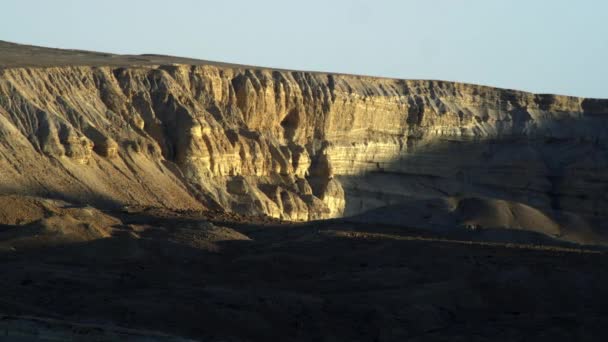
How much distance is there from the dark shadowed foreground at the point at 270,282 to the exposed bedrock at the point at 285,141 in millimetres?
7144

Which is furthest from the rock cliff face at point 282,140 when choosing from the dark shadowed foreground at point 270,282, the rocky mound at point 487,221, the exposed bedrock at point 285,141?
the dark shadowed foreground at point 270,282

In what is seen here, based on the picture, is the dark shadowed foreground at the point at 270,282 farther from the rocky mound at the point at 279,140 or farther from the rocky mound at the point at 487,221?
the rocky mound at the point at 279,140

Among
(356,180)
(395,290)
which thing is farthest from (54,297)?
(356,180)

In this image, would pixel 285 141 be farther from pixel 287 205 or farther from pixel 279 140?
pixel 287 205

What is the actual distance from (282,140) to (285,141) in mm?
254

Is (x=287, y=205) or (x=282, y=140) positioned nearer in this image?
(x=287, y=205)

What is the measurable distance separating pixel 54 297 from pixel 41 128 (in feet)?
93.6

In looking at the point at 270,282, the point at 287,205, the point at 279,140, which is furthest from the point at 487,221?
the point at 270,282

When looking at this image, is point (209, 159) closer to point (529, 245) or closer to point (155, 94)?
point (155, 94)

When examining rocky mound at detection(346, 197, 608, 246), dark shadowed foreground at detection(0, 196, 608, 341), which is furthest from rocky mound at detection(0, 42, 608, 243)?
dark shadowed foreground at detection(0, 196, 608, 341)

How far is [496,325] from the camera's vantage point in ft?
115

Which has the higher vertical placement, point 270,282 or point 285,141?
point 285,141

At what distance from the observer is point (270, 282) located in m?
43.1

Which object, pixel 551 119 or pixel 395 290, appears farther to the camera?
pixel 551 119
